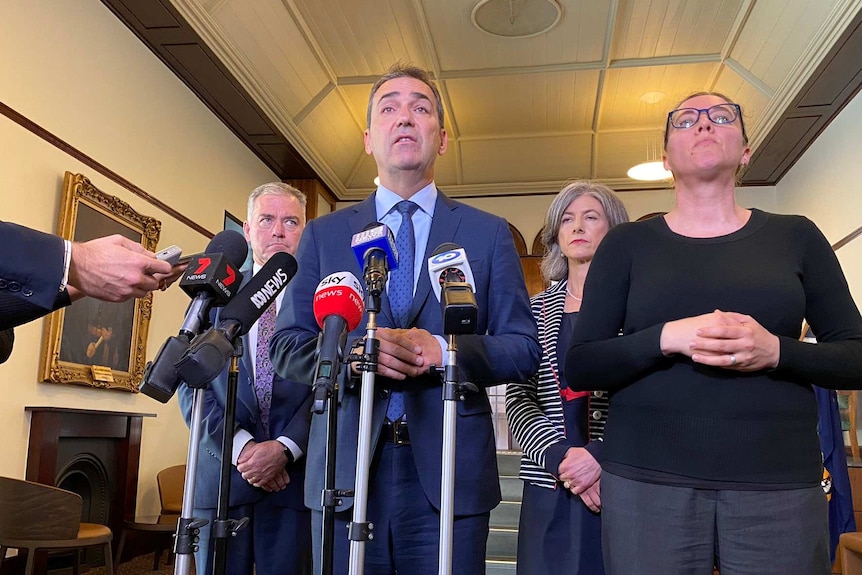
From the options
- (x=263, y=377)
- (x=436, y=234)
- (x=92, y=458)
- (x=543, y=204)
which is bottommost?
(x=92, y=458)

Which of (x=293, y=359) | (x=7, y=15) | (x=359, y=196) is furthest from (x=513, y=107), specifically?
(x=293, y=359)

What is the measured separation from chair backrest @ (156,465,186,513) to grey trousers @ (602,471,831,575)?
4402 mm

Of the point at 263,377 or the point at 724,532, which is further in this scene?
the point at 263,377

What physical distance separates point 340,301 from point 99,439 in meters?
4.27

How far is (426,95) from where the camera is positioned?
170 cm

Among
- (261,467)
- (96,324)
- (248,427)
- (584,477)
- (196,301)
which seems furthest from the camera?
(96,324)

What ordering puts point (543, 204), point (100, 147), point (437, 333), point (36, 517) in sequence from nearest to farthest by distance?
1. point (437, 333)
2. point (36, 517)
3. point (100, 147)
4. point (543, 204)

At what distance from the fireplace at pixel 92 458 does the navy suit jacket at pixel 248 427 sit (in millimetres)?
2649

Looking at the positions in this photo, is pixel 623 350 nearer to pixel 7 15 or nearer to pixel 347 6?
pixel 7 15

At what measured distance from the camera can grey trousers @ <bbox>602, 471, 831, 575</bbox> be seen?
1.28m

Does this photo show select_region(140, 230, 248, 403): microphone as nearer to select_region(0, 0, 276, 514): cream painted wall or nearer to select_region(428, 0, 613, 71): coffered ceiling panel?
select_region(0, 0, 276, 514): cream painted wall

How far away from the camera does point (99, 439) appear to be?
15.8 ft

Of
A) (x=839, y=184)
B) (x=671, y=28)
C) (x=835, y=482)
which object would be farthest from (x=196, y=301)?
(x=839, y=184)

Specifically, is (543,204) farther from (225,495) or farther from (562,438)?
(225,495)
